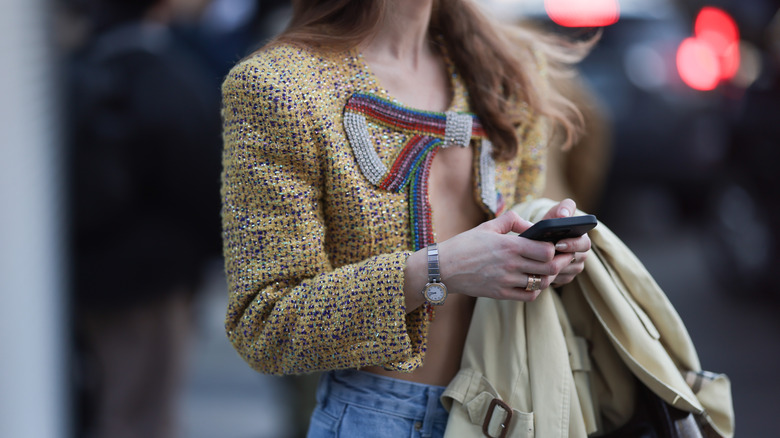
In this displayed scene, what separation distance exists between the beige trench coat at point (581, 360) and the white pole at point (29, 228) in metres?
1.53

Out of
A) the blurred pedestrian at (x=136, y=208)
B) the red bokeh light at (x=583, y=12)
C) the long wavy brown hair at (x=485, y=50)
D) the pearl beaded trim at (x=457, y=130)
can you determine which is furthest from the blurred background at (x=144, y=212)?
the red bokeh light at (x=583, y=12)

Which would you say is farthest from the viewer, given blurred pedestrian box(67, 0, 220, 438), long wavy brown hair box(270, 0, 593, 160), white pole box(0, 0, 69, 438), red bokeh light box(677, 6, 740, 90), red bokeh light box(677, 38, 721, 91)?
red bokeh light box(677, 38, 721, 91)

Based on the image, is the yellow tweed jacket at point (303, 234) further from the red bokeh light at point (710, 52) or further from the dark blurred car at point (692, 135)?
the red bokeh light at point (710, 52)

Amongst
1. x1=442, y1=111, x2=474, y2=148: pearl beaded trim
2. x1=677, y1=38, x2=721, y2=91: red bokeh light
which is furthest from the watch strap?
x1=677, y1=38, x2=721, y2=91: red bokeh light

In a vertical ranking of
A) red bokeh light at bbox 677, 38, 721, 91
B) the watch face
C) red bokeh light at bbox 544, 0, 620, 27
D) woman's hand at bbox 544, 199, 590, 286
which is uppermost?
red bokeh light at bbox 544, 0, 620, 27

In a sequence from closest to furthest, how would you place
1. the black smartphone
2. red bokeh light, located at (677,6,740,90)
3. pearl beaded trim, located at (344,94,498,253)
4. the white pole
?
the black smartphone, pearl beaded trim, located at (344,94,498,253), the white pole, red bokeh light, located at (677,6,740,90)

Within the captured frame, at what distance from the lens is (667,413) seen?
1603 mm

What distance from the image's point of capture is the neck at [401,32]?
1.78 m

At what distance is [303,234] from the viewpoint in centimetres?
155

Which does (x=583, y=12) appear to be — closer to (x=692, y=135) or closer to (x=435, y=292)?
(x=692, y=135)

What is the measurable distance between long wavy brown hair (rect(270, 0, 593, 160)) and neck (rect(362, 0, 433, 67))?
0.04 metres

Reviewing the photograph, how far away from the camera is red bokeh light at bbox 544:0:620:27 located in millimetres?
6570

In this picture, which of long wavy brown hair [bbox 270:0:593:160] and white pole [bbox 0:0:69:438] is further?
white pole [bbox 0:0:69:438]

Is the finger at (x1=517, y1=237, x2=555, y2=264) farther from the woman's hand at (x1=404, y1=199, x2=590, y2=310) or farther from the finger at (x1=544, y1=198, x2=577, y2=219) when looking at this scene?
the finger at (x1=544, y1=198, x2=577, y2=219)
